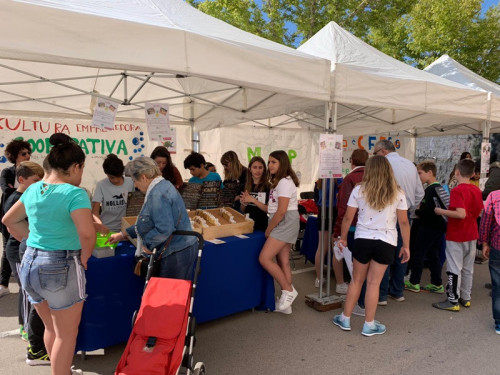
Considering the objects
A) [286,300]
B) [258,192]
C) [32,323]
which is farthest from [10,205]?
[286,300]

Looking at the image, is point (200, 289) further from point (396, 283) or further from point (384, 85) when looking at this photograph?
point (384, 85)

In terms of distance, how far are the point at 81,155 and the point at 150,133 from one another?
232 centimetres

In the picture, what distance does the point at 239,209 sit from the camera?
14.9 feet

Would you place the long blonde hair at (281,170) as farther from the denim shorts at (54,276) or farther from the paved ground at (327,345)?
the denim shorts at (54,276)

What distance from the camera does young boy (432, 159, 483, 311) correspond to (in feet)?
12.3

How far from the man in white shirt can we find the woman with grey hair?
7.64ft

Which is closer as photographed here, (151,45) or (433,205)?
(151,45)

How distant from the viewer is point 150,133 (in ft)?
14.6

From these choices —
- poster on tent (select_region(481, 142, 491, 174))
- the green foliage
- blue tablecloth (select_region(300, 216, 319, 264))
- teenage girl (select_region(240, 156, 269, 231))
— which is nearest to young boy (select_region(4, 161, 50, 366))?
teenage girl (select_region(240, 156, 269, 231))

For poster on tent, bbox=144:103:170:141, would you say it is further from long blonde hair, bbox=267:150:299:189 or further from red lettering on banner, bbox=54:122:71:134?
red lettering on banner, bbox=54:122:71:134

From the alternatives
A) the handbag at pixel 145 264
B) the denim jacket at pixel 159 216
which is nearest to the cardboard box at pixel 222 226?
the handbag at pixel 145 264

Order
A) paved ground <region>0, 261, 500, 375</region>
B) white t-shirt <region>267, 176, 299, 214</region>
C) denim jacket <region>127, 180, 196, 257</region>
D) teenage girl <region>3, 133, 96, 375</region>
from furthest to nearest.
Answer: white t-shirt <region>267, 176, 299, 214</region>, paved ground <region>0, 261, 500, 375</region>, denim jacket <region>127, 180, 196, 257</region>, teenage girl <region>3, 133, 96, 375</region>

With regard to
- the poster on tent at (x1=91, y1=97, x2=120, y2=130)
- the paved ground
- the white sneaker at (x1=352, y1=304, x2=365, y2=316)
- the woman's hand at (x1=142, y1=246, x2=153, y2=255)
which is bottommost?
the paved ground

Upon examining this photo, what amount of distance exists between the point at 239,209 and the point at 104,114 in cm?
187
